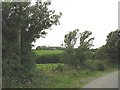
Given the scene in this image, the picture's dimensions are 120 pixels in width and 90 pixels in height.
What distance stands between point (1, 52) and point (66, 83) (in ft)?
19.5

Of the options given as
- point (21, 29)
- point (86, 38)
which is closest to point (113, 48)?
point (86, 38)

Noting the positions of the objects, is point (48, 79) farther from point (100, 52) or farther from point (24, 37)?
point (100, 52)

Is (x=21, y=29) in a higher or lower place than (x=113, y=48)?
higher

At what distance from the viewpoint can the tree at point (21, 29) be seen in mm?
22375

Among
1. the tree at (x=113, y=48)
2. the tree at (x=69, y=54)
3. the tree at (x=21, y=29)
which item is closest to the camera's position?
the tree at (x=21, y=29)

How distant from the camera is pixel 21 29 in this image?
82.2 feet

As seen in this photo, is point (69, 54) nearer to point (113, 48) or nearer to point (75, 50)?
point (75, 50)

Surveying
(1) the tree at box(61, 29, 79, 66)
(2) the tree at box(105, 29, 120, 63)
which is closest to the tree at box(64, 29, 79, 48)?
(1) the tree at box(61, 29, 79, 66)

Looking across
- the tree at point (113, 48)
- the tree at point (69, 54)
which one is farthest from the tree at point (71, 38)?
the tree at point (113, 48)

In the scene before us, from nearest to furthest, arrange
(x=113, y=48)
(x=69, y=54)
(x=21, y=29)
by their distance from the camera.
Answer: (x=21, y=29) < (x=69, y=54) < (x=113, y=48)

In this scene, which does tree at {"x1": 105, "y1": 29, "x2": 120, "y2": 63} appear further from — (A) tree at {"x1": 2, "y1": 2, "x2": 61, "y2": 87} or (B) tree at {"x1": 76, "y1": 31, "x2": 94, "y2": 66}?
(A) tree at {"x1": 2, "y1": 2, "x2": 61, "y2": 87}

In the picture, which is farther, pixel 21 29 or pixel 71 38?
pixel 71 38

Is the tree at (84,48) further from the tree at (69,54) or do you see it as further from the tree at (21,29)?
the tree at (21,29)

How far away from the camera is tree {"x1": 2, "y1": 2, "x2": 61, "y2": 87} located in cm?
2238
